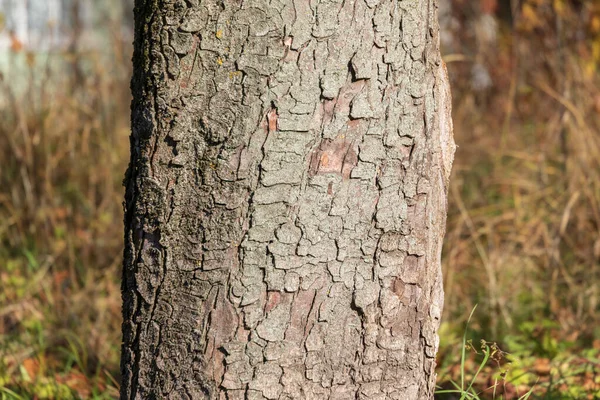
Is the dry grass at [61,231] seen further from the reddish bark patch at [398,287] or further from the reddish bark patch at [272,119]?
the reddish bark patch at [272,119]

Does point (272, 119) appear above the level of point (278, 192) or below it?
above

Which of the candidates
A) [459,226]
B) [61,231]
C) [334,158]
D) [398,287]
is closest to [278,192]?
[334,158]

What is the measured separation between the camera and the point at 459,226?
301cm

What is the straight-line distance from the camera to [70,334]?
2734 mm

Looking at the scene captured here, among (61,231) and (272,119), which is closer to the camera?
(272,119)

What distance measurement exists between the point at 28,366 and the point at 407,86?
1.91 meters

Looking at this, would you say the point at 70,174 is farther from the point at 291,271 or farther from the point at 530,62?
the point at 530,62

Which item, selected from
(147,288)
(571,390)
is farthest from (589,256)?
(147,288)

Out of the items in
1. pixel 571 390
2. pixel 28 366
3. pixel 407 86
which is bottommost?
pixel 28 366

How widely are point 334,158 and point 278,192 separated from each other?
0.14 metres

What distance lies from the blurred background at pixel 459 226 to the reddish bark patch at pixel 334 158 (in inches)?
35.1

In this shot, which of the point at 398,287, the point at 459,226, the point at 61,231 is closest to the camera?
the point at 398,287

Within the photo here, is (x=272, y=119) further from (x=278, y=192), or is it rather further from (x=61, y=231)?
(x=61, y=231)

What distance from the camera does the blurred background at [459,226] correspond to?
2545 mm
